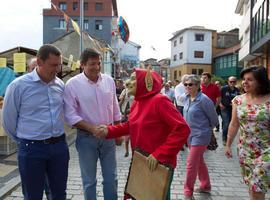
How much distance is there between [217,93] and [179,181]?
482 centimetres

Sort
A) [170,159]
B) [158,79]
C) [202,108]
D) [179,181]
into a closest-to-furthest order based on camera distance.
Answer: [170,159], [158,79], [202,108], [179,181]

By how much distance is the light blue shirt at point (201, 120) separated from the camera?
17.6ft

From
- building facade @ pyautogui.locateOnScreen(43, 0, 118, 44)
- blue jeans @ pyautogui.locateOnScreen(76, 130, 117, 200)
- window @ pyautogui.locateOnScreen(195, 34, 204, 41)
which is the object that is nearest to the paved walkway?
blue jeans @ pyautogui.locateOnScreen(76, 130, 117, 200)

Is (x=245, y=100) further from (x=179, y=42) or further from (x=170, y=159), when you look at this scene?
(x=179, y=42)

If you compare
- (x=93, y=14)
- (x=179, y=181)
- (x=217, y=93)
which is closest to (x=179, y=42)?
(x=93, y=14)

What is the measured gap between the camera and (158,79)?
139 inches

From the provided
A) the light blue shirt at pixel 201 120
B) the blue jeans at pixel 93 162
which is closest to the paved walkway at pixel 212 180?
Result: the light blue shirt at pixel 201 120

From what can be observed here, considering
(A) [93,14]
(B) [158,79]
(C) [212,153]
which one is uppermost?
(A) [93,14]

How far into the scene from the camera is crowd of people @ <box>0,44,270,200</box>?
11.1 feet

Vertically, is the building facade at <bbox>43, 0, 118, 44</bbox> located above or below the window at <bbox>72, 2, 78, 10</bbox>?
below

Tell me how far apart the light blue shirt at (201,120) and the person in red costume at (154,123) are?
199cm

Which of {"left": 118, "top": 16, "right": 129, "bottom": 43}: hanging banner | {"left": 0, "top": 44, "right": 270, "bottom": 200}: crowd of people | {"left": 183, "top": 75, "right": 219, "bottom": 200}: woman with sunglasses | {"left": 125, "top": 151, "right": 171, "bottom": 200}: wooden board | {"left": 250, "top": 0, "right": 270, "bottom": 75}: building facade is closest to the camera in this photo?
{"left": 125, "top": 151, "right": 171, "bottom": 200}: wooden board

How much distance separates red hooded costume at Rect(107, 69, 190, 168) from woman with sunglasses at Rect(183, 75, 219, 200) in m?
1.96

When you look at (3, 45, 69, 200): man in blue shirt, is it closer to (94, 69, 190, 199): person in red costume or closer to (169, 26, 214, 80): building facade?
(94, 69, 190, 199): person in red costume
